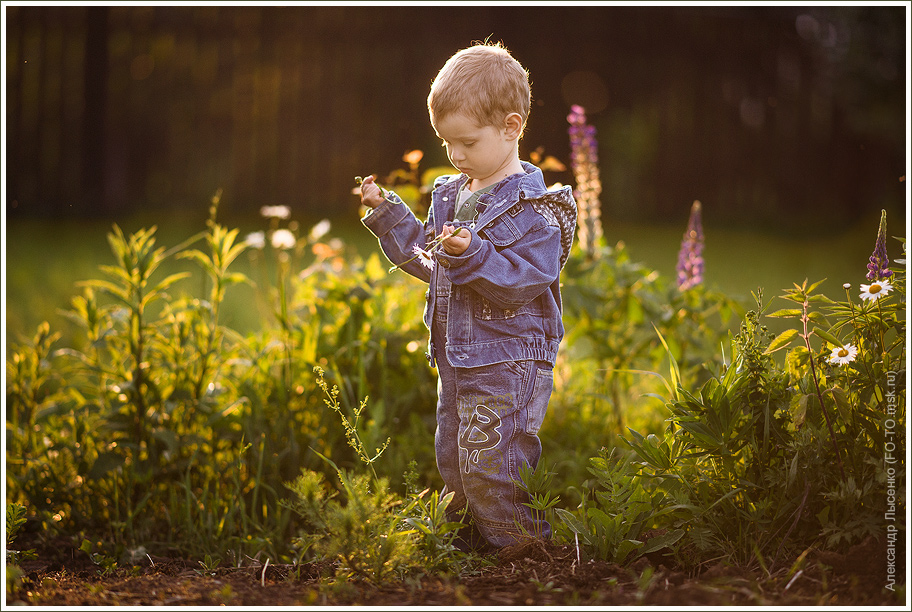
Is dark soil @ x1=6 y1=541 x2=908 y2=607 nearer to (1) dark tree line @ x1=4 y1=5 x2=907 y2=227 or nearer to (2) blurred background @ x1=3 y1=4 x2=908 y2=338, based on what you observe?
(2) blurred background @ x1=3 y1=4 x2=908 y2=338

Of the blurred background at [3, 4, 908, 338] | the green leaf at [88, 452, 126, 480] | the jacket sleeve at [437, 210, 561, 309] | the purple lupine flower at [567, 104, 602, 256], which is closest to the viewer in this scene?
the jacket sleeve at [437, 210, 561, 309]

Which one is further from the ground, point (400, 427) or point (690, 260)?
point (690, 260)

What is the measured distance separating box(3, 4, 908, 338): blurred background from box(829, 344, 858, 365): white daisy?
6248 mm

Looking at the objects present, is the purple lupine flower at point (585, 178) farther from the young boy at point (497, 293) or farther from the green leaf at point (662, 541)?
the green leaf at point (662, 541)

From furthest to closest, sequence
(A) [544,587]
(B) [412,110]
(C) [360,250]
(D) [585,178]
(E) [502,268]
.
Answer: (B) [412,110], (C) [360,250], (D) [585,178], (E) [502,268], (A) [544,587]

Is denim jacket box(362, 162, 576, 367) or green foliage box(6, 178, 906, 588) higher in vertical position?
denim jacket box(362, 162, 576, 367)

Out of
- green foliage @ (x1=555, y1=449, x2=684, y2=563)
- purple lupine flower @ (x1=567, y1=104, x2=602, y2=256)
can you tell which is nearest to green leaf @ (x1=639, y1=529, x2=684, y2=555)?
green foliage @ (x1=555, y1=449, x2=684, y2=563)

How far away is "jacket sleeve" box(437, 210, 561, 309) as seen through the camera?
1988 millimetres

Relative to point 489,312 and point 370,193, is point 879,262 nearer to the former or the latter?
point 489,312

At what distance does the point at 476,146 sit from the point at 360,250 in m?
5.24

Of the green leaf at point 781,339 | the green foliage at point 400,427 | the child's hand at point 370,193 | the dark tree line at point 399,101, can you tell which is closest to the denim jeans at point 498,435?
the green foliage at point 400,427

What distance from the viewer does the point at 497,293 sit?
6.68ft

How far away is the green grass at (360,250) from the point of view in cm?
526

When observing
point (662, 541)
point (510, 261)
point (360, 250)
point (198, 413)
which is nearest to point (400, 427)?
point (198, 413)
